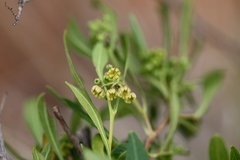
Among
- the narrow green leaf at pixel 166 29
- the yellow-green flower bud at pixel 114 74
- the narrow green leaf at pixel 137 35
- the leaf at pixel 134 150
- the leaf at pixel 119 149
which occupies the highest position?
the narrow green leaf at pixel 166 29

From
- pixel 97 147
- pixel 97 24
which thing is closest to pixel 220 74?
pixel 97 24

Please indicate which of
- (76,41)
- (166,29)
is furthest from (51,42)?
(76,41)

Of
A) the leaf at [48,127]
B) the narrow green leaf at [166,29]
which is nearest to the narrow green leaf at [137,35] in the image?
the narrow green leaf at [166,29]

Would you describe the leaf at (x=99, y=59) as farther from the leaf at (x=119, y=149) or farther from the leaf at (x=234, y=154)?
the leaf at (x=234, y=154)

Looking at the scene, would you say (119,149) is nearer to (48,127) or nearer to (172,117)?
(48,127)

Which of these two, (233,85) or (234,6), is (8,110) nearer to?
(233,85)

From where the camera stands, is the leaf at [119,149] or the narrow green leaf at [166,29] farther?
the narrow green leaf at [166,29]

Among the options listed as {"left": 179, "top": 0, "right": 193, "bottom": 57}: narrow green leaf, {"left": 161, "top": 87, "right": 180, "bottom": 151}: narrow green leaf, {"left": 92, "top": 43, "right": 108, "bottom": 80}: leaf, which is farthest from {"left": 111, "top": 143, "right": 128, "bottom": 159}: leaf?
{"left": 179, "top": 0, "right": 193, "bottom": 57}: narrow green leaf
